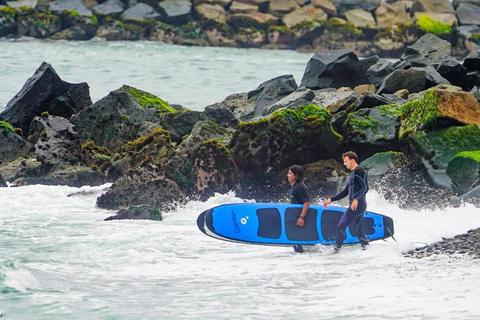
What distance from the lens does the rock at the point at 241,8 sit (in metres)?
89.5

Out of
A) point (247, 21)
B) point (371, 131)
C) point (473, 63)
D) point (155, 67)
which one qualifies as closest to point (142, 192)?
point (371, 131)

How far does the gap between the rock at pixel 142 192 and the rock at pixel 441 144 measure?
6.26 m

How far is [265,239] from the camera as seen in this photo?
51.9 ft

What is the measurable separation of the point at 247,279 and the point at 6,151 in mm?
13941

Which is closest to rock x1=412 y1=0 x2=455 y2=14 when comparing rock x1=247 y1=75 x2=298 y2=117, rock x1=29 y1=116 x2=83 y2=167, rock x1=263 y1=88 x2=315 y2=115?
rock x1=247 y1=75 x2=298 y2=117

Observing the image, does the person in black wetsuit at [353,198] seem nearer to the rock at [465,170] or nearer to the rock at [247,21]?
the rock at [465,170]

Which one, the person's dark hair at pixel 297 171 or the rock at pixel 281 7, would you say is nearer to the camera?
the person's dark hair at pixel 297 171

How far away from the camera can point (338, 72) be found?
30.5m

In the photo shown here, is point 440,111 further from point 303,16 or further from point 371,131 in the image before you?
point 303,16

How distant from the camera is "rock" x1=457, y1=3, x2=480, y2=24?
302 feet

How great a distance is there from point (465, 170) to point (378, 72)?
1177 centimetres

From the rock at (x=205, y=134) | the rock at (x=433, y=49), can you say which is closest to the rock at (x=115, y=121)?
the rock at (x=205, y=134)

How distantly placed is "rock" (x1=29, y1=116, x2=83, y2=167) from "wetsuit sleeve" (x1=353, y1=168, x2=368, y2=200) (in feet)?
37.4

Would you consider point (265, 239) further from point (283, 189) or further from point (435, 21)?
point (435, 21)
